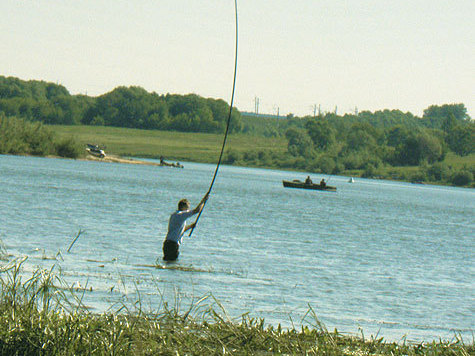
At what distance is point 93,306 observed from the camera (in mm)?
13422

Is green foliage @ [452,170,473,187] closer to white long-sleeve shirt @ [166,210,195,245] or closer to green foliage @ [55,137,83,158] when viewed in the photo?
green foliage @ [55,137,83,158]

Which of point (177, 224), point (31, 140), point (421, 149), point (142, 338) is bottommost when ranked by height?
point (142, 338)

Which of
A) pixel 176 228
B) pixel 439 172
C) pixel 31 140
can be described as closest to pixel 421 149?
pixel 439 172

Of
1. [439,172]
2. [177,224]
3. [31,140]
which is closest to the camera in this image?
[177,224]

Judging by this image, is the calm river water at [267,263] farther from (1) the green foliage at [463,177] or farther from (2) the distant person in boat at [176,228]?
(1) the green foliage at [463,177]

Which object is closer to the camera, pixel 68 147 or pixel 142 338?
pixel 142 338

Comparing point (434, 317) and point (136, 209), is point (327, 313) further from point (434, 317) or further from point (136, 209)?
point (136, 209)

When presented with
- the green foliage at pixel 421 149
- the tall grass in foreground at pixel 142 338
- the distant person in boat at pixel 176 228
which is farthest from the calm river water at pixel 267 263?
the green foliage at pixel 421 149

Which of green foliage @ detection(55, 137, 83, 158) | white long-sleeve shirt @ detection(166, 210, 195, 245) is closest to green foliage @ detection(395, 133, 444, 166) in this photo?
green foliage @ detection(55, 137, 83, 158)

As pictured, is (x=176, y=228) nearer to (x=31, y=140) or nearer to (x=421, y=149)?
(x=31, y=140)

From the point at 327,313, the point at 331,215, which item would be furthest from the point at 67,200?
the point at 327,313

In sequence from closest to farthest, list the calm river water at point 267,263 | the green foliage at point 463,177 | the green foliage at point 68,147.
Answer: the calm river water at point 267,263 < the green foliage at point 68,147 < the green foliage at point 463,177

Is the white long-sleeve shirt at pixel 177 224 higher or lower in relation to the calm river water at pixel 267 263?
higher

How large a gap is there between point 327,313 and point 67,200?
34848 millimetres
